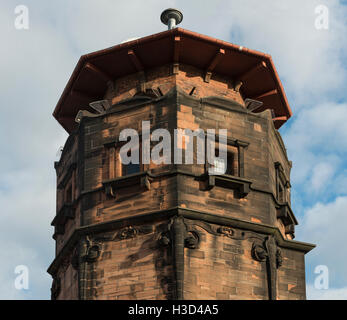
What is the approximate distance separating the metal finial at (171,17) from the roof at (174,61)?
6.01ft

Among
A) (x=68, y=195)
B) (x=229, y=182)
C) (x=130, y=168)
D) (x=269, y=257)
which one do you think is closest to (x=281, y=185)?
(x=229, y=182)

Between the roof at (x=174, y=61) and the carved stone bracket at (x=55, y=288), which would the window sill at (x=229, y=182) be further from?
the carved stone bracket at (x=55, y=288)

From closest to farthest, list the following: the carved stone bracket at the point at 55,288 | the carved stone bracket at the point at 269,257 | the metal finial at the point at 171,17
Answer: the carved stone bracket at the point at 269,257 → the carved stone bracket at the point at 55,288 → the metal finial at the point at 171,17

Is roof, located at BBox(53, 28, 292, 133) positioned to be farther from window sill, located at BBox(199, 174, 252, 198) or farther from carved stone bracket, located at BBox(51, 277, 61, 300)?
carved stone bracket, located at BBox(51, 277, 61, 300)

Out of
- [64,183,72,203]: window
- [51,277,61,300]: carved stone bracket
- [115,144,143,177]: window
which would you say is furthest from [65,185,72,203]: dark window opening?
[115,144,143,177]: window

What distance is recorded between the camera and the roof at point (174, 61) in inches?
1147

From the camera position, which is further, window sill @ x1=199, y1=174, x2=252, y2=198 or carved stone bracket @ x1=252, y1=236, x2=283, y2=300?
window sill @ x1=199, y1=174, x2=252, y2=198

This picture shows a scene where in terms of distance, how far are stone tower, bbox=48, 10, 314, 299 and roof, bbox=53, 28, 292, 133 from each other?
0.04 meters

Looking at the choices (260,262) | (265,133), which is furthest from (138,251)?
(265,133)

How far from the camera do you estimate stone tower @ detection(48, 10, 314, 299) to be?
2683 centimetres

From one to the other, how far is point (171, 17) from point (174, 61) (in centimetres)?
209

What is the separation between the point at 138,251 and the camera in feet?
88.7

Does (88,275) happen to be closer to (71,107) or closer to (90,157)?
(90,157)

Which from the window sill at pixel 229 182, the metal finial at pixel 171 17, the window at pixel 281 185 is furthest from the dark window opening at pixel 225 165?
the metal finial at pixel 171 17
